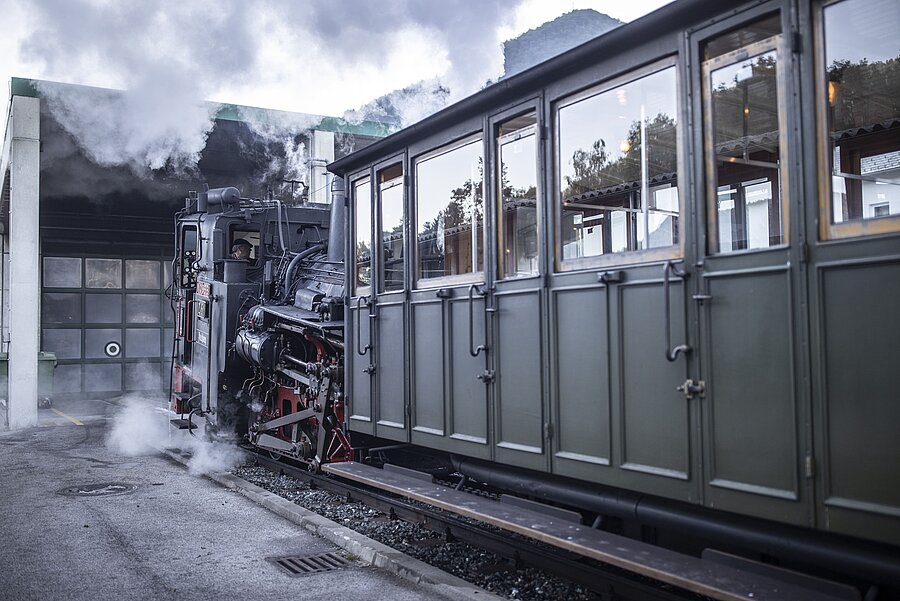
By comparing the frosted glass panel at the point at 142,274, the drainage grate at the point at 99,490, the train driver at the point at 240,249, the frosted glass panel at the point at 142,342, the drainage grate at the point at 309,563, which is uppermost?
the frosted glass panel at the point at 142,274

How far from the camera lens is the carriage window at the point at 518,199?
4.82 meters

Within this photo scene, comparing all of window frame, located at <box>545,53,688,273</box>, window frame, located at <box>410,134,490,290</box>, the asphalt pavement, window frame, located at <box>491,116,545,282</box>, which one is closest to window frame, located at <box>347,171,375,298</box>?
window frame, located at <box>410,134,490,290</box>

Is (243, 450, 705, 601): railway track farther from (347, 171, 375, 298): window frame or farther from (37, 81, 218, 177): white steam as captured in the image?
(37, 81, 218, 177): white steam

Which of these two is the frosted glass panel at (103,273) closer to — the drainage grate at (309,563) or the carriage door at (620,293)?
the drainage grate at (309,563)

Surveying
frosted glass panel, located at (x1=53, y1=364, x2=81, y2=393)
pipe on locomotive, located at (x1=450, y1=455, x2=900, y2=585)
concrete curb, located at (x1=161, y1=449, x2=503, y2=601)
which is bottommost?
concrete curb, located at (x1=161, y1=449, x2=503, y2=601)

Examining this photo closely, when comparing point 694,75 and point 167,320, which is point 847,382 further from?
point 167,320

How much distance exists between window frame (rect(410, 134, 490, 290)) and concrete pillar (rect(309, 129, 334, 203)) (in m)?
10.4

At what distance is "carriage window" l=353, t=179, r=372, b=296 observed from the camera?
6.79 meters

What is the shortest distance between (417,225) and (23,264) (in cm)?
1123

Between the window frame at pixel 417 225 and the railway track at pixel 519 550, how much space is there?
5.79ft

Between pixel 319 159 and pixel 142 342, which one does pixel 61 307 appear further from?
pixel 319 159

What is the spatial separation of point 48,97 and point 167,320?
797cm

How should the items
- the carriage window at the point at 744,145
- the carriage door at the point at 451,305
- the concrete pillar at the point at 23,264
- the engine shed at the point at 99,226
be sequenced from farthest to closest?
the engine shed at the point at 99,226 → the concrete pillar at the point at 23,264 → the carriage door at the point at 451,305 → the carriage window at the point at 744,145

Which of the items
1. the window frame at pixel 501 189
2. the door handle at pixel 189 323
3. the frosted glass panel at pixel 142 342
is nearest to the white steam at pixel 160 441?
the door handle at pixel 189 323
